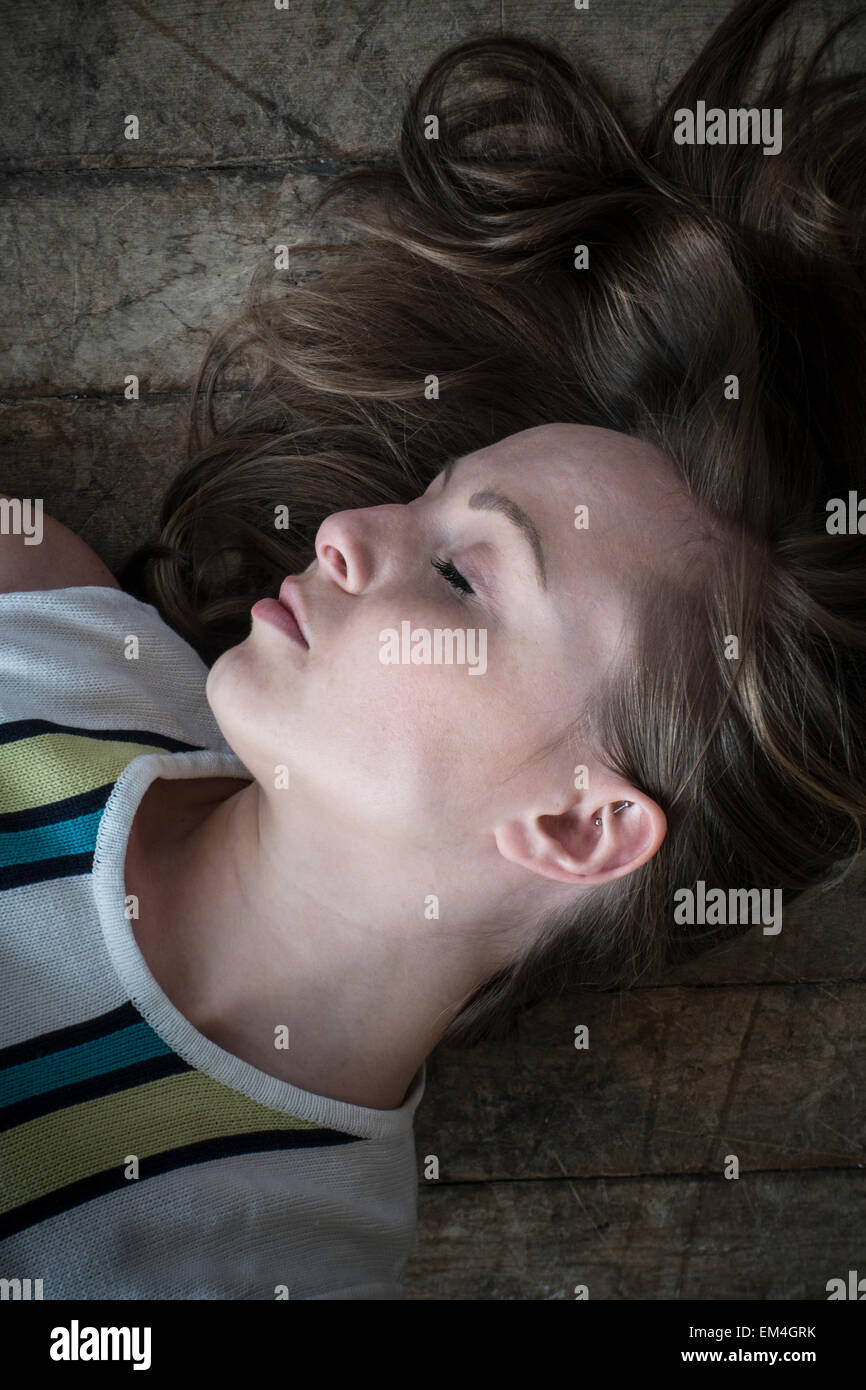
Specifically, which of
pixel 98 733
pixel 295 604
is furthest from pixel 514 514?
pixel 98 733

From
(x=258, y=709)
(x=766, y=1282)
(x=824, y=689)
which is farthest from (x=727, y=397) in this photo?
(x=766, y=1282)

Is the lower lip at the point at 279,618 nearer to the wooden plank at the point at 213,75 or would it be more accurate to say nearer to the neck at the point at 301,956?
the neck at the point at 301,956

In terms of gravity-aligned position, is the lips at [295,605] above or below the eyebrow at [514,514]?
below

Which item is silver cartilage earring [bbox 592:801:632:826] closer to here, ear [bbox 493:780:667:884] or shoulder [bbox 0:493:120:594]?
ear [bbox 493:780:667:884]

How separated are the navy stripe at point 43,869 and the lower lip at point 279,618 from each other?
36 centimetres

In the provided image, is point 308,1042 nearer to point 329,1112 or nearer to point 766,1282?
point 329,1112

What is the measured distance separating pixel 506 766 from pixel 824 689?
0.43 m

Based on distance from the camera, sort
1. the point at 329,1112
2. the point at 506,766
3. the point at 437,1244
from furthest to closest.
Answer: the point at 437,1244 → the point at 329,1112 → the point at 506,766

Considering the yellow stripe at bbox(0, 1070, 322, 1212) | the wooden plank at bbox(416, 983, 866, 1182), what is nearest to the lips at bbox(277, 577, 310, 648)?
the yellow stripe at bbox(0, 1070, 322, 1212)

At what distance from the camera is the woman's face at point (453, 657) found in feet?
3.49

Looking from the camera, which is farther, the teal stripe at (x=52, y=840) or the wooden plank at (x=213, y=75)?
the wooden plank at (x=213, y=75)

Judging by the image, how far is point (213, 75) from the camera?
1.52m

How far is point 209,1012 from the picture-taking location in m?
1.23

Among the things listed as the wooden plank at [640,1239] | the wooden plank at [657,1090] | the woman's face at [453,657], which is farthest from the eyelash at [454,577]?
the wooden plank at [640,1239]
